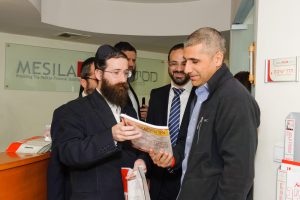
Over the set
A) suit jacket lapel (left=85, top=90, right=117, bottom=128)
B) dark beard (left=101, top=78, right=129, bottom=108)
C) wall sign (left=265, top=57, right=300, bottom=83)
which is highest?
wall sign (left=265, top=57, right=300, bottom=83)

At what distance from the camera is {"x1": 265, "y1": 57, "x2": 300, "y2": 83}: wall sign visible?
1.48 meters

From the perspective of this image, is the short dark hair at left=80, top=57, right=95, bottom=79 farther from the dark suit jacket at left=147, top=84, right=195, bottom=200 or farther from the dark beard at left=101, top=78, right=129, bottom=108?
the dark beard at left=101, top=78, right=129, bottom=108

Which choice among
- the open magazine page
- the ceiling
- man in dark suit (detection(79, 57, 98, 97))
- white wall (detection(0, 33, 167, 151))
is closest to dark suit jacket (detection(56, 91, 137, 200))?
the open magazine page

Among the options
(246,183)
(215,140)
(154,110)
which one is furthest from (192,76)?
(154,110)

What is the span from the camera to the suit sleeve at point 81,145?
149 cm

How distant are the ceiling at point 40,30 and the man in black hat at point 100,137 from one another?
1793 mm

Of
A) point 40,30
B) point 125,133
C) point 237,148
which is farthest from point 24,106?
point 237,148

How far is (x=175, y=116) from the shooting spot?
2160 millimetres

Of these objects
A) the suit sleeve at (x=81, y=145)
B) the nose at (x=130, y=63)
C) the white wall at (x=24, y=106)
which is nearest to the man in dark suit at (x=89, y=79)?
the nose at (x=130, y=63)

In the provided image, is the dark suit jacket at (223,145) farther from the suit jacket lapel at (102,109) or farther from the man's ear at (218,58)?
the suit jacket lapel at (102,109)

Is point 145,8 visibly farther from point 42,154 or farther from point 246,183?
point 246,183

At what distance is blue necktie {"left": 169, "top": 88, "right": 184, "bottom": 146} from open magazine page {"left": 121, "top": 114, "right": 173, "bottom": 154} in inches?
19.6

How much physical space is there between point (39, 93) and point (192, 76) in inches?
149

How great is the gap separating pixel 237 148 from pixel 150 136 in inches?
16.6
